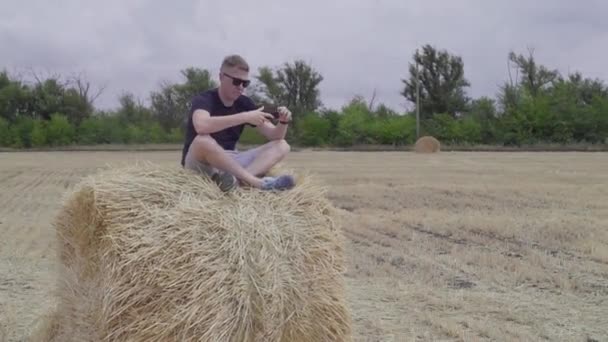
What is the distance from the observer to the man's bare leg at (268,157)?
484 cm

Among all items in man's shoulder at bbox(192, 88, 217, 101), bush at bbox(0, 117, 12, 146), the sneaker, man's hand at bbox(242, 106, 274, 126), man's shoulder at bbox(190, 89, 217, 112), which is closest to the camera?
the sneaker

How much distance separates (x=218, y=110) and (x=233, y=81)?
0.27 meters

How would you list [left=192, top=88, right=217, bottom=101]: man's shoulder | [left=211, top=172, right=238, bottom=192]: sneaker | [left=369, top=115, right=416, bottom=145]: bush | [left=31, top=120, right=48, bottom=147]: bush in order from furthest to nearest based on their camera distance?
[left=31, top=120, right=48, bottom=147]: bush → [left=369, top=115, right=416, bottom=145]: bush → [left=192, top=88, right=217, bottom=101]: man's shoulder → [left=211, top=172, right=238, bottom=192]: sneaker

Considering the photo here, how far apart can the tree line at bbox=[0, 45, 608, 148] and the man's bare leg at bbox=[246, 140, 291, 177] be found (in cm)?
4156

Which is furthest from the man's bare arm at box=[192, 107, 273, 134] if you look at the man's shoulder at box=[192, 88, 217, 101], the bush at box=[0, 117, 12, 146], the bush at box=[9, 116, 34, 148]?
the bush at box=[0, 117, 12, 146]

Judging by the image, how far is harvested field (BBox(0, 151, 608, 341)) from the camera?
18.4ft

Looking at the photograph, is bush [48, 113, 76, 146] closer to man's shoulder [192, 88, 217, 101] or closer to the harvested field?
the harvested field

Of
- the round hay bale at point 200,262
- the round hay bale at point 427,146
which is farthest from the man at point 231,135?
the round hay bale at point 427,146

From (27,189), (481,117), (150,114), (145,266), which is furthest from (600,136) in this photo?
(145,266)

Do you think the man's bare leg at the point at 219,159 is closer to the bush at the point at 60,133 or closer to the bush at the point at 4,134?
the bush at the point at 60,133

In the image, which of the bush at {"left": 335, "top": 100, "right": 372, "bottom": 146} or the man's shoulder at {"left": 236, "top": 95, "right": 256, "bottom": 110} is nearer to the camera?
the man's shoulder at {"left": 236, "top": 95, "right": 256, "bottom": 110}

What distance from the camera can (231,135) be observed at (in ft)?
17.1

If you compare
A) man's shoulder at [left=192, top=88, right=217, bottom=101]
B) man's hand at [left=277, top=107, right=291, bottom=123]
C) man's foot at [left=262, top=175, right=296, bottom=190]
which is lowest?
man's foot at [left=262, top=175, right=296, bottom=190]

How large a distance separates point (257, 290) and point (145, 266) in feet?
1.96
